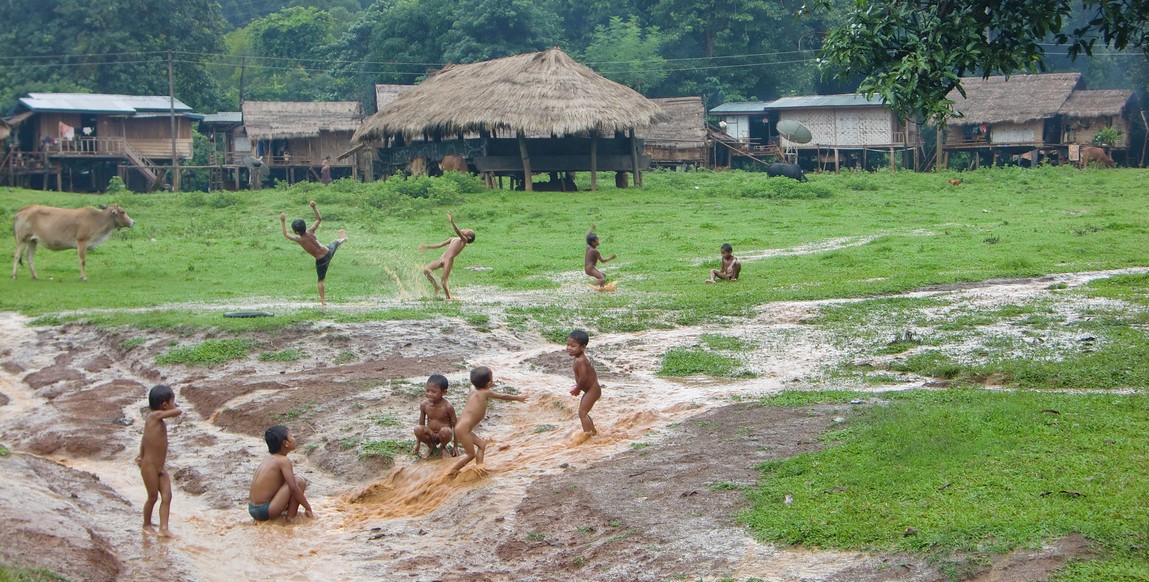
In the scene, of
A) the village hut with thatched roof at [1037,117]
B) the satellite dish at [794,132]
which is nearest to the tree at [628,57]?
the satellite dish at [794,132]

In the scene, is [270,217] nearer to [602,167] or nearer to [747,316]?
[602,167]

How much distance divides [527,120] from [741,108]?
73.2ft

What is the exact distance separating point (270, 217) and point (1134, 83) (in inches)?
1745

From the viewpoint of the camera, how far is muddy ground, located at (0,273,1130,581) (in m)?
7.88

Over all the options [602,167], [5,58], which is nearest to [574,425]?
[602,167]

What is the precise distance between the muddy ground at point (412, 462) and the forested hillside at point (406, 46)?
3913 centimetres

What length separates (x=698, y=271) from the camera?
2080 cm

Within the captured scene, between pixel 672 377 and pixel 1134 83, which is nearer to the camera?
pixel 672 377

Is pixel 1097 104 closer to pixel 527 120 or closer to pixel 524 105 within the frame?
pixel 524 105

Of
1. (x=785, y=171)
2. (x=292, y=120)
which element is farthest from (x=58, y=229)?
(x=292, y=120)

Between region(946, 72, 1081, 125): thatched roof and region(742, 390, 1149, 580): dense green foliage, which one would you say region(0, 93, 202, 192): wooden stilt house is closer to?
region(946, 72, 1081, 125): thatched roof

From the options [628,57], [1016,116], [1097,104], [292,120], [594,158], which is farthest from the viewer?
[628,57]

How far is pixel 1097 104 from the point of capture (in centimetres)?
5128

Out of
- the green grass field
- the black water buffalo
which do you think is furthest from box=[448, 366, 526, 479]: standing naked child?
the black water buffalo
